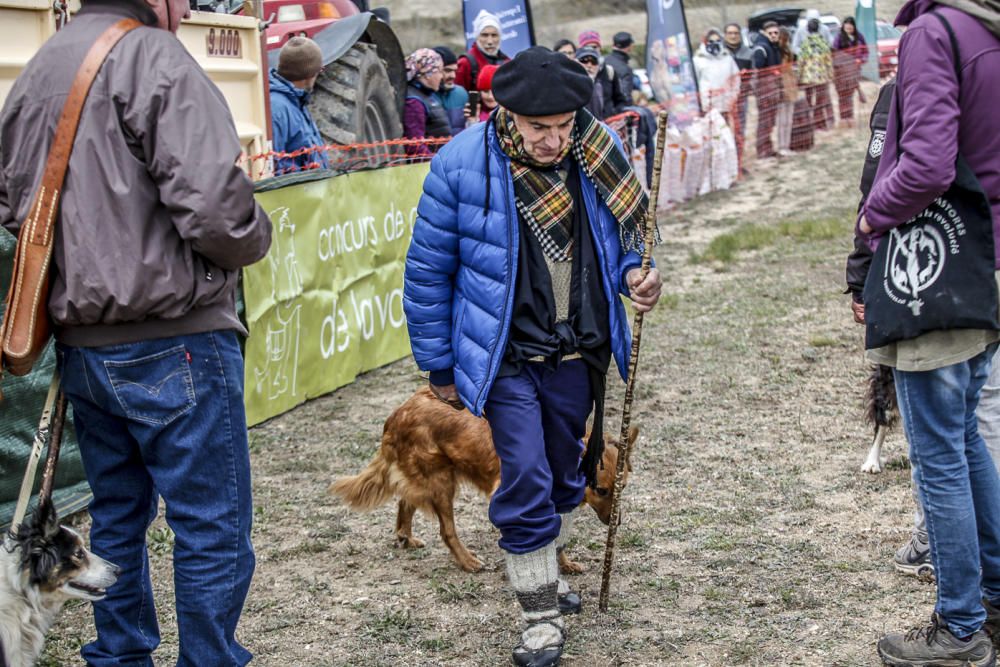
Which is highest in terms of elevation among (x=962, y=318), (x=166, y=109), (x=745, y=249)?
(x=166, y=109)

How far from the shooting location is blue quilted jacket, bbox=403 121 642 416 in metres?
3.73

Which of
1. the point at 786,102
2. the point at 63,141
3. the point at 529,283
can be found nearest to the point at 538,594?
the point at 529,283

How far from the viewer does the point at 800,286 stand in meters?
9.84

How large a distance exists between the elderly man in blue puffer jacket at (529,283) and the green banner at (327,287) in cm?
290

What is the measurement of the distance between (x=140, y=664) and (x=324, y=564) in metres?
1.53

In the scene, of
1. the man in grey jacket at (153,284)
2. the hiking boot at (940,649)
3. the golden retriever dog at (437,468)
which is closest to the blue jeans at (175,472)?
the man in grey jacket at (153,284)

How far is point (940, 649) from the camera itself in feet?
11.5

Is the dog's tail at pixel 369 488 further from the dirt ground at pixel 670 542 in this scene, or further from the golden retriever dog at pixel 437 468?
the dirt ground at pixel 670 542

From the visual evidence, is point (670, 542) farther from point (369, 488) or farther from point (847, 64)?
point (847, 64)

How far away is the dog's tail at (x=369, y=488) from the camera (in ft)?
16.0

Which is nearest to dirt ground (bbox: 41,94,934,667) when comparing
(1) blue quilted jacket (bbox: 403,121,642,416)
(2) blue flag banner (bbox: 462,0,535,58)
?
(1) blue quilted jacket (bbox: 403,121,642,416)

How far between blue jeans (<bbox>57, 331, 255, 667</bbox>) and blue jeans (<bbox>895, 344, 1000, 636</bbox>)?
1876mm

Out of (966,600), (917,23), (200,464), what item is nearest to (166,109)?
(200,464)

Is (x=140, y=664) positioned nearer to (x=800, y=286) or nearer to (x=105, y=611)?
(x=105, y=611)
